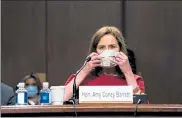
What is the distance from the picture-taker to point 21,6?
6.30m

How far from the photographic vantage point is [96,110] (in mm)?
2529

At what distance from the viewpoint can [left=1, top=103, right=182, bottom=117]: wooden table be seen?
8.25 ft

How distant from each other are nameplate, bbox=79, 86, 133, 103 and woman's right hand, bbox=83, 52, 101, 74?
17.9 inches

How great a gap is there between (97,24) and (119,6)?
1.22ft

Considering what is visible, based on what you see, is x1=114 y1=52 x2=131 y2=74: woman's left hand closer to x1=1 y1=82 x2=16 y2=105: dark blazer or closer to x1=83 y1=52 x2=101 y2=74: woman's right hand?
x1=83 y1=52 x2=101 y2=74: woman's right hand

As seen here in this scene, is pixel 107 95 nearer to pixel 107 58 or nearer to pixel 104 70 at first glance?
pixel 107 58

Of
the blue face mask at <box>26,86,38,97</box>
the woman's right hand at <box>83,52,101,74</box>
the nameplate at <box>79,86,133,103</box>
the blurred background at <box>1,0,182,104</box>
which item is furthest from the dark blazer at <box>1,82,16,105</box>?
the blurred background at <box>1,0,182,104</box>

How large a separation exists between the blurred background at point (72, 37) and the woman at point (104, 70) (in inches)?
112

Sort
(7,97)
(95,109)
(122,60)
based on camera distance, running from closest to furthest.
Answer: (95,109), (122,60), (7,97)

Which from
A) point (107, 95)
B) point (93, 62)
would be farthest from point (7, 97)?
point (107, 95)

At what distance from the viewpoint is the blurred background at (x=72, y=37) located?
6191 millimetres

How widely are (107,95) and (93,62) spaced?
0.51 m

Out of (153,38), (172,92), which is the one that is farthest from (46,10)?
(172,92)

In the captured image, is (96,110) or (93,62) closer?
(96,110)
